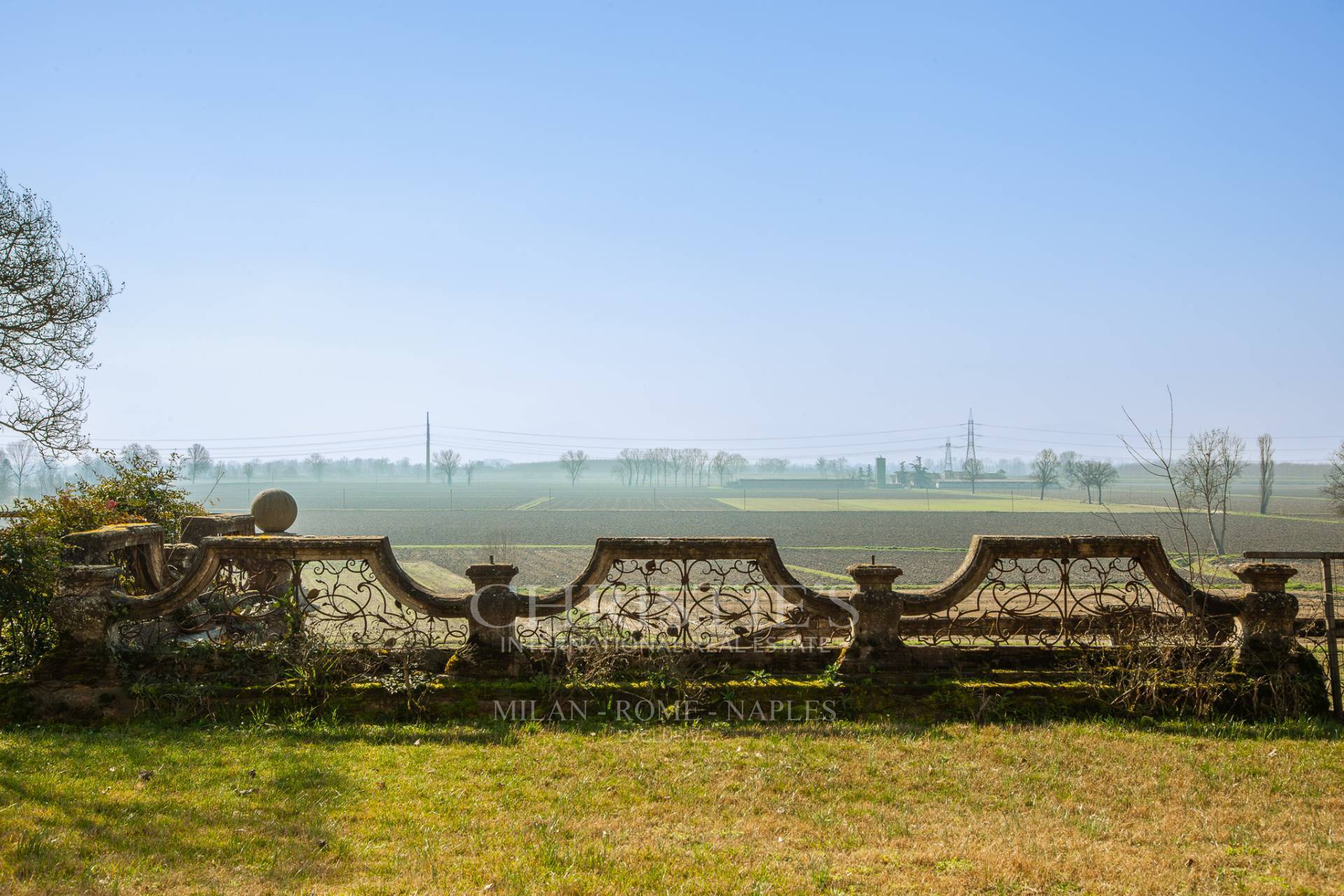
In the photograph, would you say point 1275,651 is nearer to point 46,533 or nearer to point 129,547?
point 129,547

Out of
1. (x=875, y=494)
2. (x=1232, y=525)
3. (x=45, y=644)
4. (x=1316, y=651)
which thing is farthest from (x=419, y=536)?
(x=875, y=494)

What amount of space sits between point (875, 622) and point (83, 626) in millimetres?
7143

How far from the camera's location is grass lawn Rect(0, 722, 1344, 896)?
382cm

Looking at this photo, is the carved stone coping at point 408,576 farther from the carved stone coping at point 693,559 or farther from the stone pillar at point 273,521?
the stone pillar at point 273,521

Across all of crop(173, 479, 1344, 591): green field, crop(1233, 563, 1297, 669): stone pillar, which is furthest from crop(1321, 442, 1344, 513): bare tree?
crop(1233, 563, 1297, 669): stone pillar

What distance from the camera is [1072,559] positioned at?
7371mm

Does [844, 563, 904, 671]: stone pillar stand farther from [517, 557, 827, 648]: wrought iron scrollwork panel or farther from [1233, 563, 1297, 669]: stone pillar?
[1233, 563, 1297, 669]: stone pillar

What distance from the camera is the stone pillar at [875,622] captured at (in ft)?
23.4

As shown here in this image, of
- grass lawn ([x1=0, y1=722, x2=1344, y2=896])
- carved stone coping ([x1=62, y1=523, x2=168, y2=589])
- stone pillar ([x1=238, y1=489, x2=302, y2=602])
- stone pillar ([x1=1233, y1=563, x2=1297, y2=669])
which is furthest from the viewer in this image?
stone pillar ([x1=238, y1=489, x2=302, y2=602])

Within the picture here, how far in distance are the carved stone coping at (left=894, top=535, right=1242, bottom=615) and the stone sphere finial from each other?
8099 mm

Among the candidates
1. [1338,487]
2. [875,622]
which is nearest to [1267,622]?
[875,622]

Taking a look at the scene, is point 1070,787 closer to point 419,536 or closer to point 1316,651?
point 1316,651

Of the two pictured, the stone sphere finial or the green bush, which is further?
the stone sphere finial

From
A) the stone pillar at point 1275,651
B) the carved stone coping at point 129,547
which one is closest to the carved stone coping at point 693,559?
the stone pillar at point 1275,651
